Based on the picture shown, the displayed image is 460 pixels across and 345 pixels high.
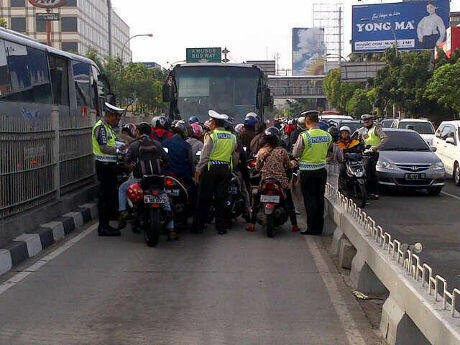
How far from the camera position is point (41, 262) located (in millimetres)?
8609

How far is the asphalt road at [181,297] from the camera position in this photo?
18.9ft

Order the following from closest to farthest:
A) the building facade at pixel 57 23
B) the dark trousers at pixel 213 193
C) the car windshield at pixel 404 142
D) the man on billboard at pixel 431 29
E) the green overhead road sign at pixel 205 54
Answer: the dark trousers at pixel 213 193
the car windshield at pixel 404 142
the green overhead road sign at pixel 205 54
the man on billboard at pixel 431 29
the building facade at pixel 57 23

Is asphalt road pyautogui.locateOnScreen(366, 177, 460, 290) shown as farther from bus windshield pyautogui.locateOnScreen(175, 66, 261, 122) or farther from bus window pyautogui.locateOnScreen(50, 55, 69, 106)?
bus window pyautogui.locateOnScreen(50, 55, 69, 106)

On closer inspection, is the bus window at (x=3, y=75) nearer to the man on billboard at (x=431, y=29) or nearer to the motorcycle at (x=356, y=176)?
the motorcycle at (x=356, y=176)

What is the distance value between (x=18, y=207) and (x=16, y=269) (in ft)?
4.89

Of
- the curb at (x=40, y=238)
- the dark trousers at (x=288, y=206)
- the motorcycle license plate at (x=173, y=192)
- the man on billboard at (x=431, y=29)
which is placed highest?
the man on billboard at (x=431, y=29)

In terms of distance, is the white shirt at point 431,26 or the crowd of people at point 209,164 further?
the white shirt at point 431,26

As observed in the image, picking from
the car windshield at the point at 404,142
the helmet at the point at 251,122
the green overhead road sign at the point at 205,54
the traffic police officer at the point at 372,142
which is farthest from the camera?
the green overhead road sign at the point at 205,54

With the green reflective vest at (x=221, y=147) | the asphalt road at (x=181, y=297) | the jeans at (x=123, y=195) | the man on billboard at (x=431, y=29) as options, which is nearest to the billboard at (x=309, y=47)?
the man on billboard at (x=431, y=29)

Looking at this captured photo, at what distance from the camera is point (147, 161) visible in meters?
9.75

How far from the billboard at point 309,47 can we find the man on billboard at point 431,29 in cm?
6465

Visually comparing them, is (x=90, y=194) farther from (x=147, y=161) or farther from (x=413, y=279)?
(x=413, y=279)

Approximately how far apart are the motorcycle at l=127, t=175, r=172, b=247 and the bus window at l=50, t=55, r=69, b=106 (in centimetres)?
829


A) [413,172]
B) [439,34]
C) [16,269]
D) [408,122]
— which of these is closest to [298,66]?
[439,34]
